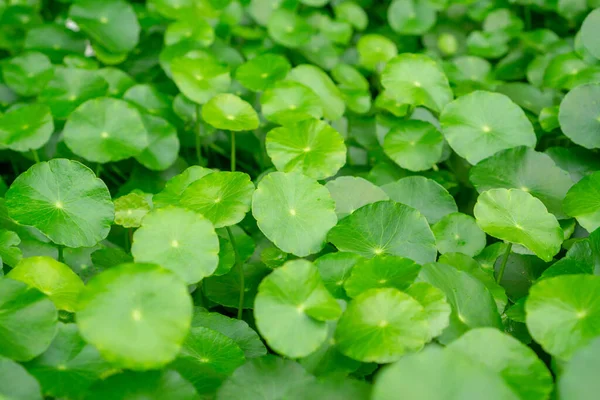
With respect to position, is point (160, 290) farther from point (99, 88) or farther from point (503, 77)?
point (503, 77)

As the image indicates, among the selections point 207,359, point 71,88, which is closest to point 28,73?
point 71,88

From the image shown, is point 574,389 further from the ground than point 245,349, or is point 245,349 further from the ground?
point 574,389

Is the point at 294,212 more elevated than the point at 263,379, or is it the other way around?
the point at 294,212

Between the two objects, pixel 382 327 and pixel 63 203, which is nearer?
pixel 382 327

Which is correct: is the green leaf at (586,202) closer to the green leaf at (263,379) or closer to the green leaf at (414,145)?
the green leaf at (414,145)

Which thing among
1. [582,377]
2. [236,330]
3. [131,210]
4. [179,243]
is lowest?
[236,330]

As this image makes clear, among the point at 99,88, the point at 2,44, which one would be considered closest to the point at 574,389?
the point at 99,88

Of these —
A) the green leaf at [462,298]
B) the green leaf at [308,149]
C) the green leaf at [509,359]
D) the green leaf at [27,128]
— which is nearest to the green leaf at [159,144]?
the green leaf at [27,128]

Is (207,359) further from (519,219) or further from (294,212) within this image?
(519,219)
